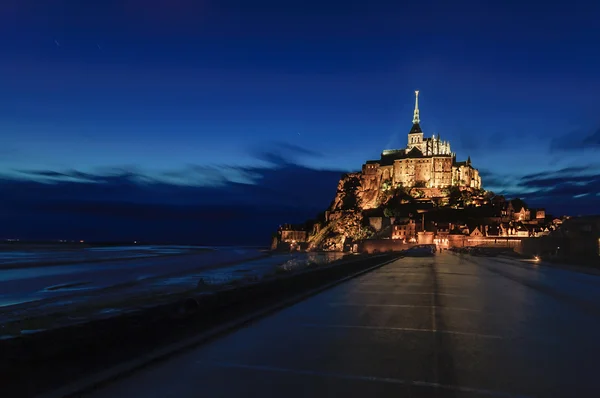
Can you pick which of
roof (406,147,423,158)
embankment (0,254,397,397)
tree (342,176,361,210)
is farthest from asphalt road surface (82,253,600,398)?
tree (342,176,361,210)

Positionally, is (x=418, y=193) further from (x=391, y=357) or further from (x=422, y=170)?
(x=391, y=357)

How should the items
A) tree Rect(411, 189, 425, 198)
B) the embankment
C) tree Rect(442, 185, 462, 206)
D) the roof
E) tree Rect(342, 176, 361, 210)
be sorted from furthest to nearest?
tree Rect(342, 176, 361, 210)
the roof
tree Rect(411, 189, 425, 198)
tree Rect(442, 185, 462, 206)
the embankment

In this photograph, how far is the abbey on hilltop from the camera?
176 metres

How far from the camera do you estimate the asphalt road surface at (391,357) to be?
552 cm

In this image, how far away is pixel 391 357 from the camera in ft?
23.2

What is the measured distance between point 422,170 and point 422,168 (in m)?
0.75

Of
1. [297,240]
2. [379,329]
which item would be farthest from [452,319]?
[297,240]

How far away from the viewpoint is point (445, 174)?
176 m

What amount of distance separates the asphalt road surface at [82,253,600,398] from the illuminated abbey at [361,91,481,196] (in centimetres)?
16889

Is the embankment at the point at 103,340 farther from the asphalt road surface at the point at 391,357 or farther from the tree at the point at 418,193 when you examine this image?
the tree at the point at 418,193

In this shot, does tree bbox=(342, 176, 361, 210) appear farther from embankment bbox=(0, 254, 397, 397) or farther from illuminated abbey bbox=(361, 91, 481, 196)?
embankment bbox=(0, 254, 397, 397)

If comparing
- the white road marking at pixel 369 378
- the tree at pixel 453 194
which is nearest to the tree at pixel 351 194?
the tree at pixel 453 194

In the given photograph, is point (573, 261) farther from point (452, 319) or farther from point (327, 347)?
point (327, 347)

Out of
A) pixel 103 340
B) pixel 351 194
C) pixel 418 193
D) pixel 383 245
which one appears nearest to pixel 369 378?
pixel 103 340
